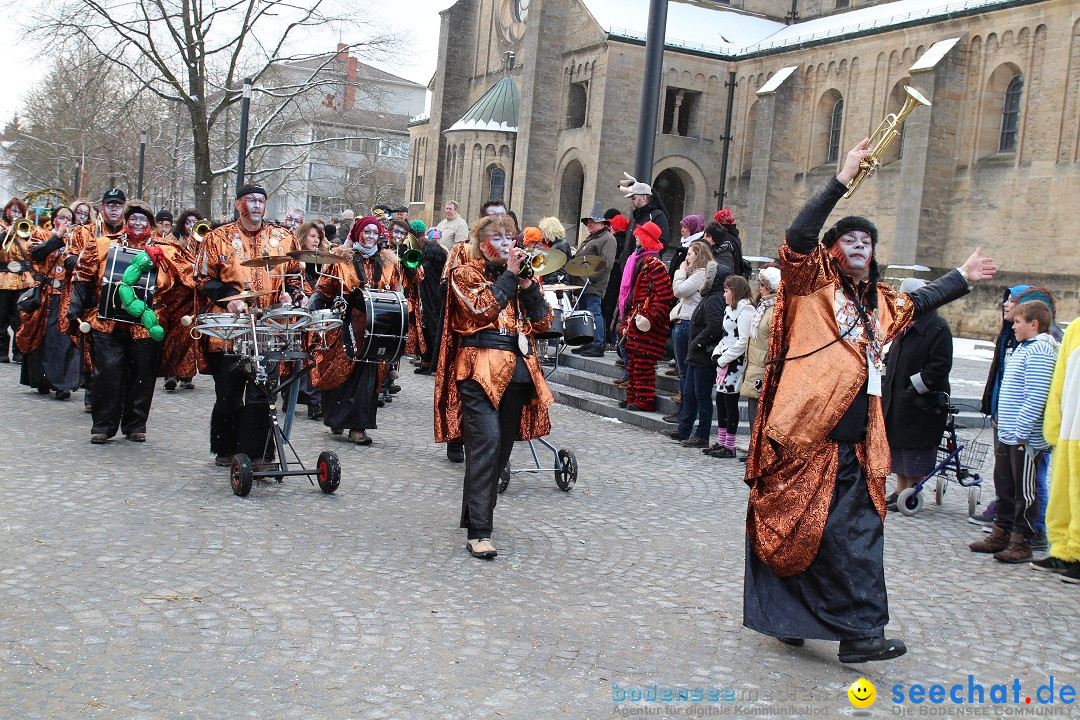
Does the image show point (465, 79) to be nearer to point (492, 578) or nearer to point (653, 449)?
point (653, 449)

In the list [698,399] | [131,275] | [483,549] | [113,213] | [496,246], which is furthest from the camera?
[698,399]

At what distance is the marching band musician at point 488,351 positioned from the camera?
6.49m

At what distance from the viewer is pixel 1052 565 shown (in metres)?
7.16

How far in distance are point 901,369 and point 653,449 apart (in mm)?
2954

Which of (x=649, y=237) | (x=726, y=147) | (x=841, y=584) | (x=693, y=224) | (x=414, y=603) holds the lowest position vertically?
(x=414, y=603)

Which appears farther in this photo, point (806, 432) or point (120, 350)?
point (120, 350)

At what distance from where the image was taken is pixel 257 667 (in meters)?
4.55

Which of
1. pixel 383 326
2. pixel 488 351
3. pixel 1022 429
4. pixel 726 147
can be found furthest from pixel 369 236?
pixel 726 147

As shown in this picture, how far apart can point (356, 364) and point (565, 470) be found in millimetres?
2661

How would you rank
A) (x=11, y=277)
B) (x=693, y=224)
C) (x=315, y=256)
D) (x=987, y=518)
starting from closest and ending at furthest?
1. (x=315, y=256)
2. (x=987, y=518)
3. (x=693, y=224)
4. (x=11, y=277)

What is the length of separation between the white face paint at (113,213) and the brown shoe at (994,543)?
310 inches

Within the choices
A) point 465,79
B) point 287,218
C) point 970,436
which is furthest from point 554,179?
point 970,436

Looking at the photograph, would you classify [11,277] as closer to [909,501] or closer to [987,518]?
[909,501]

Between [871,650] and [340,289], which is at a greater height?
[340,289]
